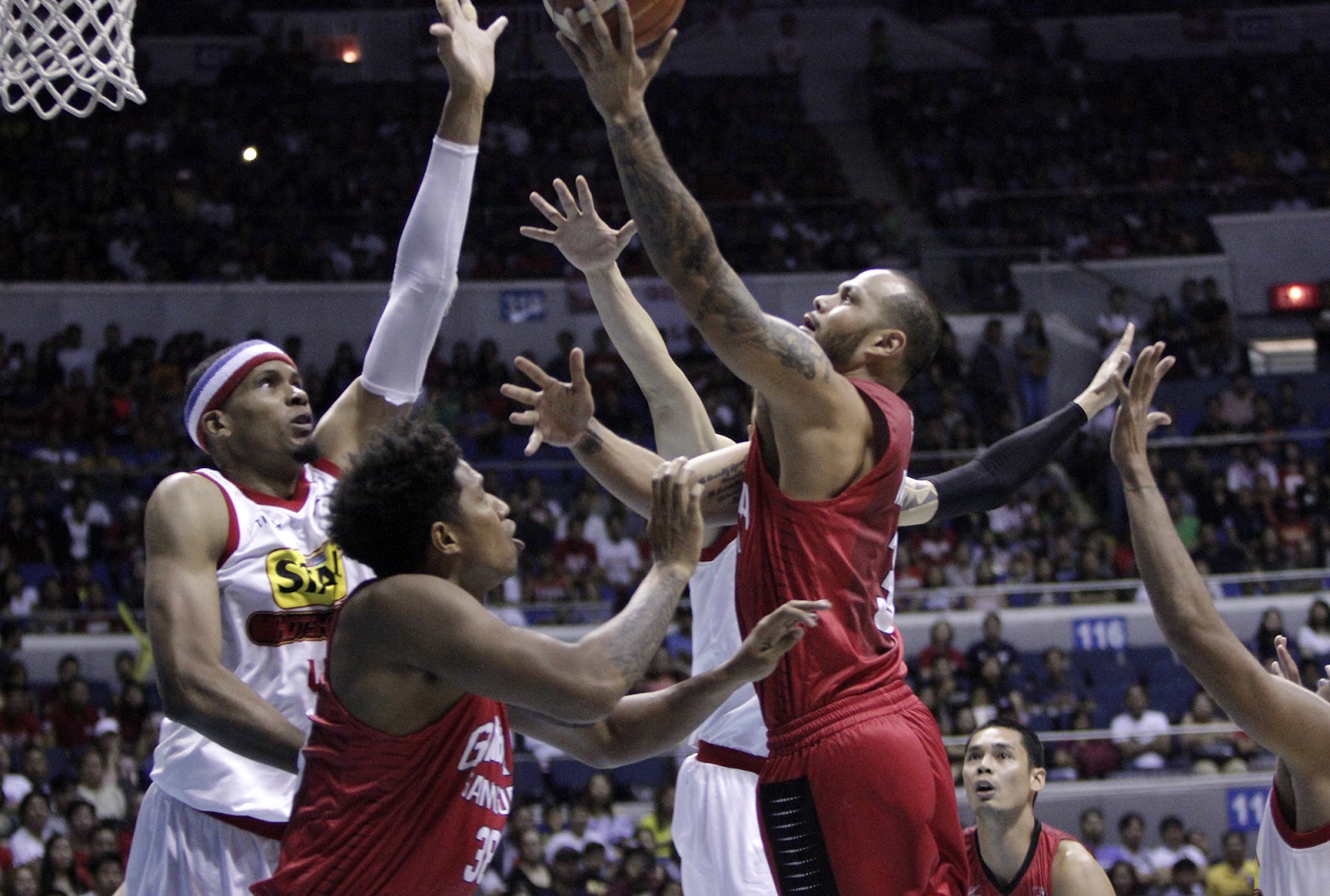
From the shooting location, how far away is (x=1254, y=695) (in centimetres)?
346

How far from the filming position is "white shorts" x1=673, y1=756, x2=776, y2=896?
4422mm

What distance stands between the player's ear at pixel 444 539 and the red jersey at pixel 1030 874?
2.56 metres

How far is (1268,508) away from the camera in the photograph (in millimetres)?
14094

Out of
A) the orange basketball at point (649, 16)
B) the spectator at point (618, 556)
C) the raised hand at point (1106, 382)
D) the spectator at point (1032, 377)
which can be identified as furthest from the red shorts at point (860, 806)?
the spectator at point (1032, 377)

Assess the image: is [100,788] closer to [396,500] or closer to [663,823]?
[663,823]

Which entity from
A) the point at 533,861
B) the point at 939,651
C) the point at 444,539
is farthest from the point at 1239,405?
the point at 444,539

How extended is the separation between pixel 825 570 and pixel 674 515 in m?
0.45

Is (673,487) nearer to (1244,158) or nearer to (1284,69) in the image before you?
(1244,158)

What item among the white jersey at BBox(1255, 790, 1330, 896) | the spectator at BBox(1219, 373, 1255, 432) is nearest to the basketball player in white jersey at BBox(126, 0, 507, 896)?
the white jersey at BBox(1255, 790, 1330, 896)

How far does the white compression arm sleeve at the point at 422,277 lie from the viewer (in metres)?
3.79

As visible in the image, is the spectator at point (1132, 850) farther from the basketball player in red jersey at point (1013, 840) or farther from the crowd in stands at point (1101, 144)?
the crowd in stands at point (1101, 144)

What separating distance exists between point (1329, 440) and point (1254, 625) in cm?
275

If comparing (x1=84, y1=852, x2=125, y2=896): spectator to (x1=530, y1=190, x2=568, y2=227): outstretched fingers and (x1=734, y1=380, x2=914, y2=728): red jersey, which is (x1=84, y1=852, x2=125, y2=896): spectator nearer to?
(x1=530, y1=190, x2=568, y2=227): outstretched fingers

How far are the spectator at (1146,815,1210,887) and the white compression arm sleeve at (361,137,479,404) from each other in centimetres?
874
